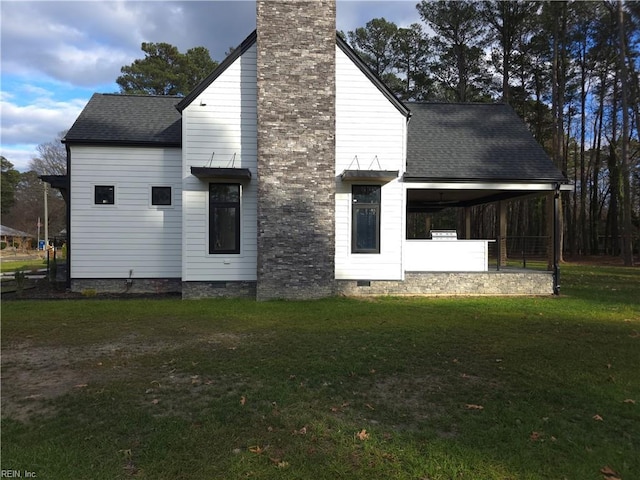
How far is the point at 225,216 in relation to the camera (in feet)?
37.4

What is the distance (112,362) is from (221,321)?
289 cm

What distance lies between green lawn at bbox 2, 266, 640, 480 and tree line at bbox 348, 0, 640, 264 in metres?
22.8

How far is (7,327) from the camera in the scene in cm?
777

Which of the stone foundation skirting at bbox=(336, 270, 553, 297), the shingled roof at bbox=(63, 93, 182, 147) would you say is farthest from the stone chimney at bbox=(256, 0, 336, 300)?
the shingled roof at bbox=(63, 93, 182, 147)

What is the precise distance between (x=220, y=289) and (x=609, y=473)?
31.2ft

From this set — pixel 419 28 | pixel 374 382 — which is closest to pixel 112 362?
pixel 374 382

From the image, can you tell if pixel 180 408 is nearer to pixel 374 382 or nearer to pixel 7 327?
pixel 374 382

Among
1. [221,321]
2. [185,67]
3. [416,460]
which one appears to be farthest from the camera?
[185,67]

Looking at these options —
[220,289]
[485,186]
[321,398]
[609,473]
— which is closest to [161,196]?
[220,289]

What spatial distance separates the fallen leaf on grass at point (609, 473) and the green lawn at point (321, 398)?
0.01 metres

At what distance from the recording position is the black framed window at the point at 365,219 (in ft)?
38.2

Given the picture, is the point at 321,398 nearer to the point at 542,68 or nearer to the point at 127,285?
the point at 127,285

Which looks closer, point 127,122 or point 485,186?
point 485,186

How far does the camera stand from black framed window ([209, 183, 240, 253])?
11.4m
